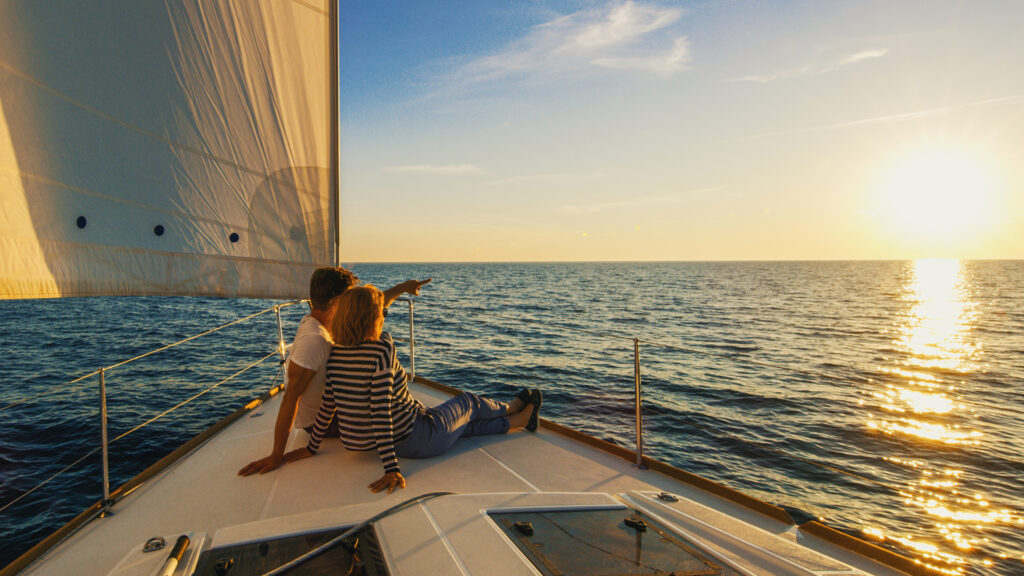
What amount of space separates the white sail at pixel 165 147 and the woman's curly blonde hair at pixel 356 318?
67cm

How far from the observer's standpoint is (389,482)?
2246mm

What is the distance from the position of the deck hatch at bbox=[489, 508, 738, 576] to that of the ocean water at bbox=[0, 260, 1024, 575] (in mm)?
843

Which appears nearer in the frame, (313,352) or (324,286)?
(313,352)

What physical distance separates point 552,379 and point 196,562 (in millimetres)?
8871

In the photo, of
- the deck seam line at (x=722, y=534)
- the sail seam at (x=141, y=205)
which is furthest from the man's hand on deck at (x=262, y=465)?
the deck seam line at (x=722, y=534)

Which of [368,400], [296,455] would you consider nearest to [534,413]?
[368,400]

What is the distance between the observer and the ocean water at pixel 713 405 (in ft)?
16.2

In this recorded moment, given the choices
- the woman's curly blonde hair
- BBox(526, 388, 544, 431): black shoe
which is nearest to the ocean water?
BBox(526, 388, 544, 431): black shoe

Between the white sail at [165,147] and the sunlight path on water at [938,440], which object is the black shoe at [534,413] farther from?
the sunlight path on water at [938,440]

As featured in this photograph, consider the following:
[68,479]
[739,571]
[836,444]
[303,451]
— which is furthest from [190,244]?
[836,444]

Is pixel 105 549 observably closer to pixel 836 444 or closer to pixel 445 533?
pixel 445 533

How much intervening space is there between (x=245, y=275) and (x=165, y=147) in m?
0.72

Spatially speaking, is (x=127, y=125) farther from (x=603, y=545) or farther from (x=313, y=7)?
(x=603, y=545)

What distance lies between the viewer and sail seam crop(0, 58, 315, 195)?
189 centimetres
